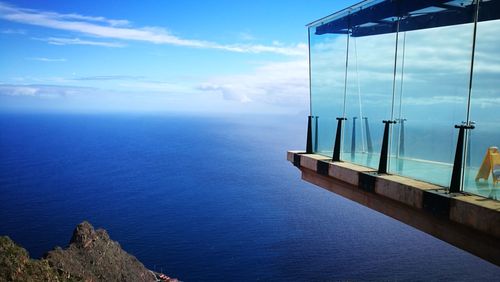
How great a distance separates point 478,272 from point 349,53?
51274mm

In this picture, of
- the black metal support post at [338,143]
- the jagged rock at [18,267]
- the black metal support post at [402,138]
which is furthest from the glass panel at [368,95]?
the jagged rock at [18,267]

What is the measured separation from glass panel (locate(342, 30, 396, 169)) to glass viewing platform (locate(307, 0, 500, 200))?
0.06 feet

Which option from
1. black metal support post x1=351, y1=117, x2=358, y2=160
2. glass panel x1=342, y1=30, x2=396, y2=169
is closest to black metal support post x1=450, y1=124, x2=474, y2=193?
glass panel x1=342, y1=30, x2=396, y2=169

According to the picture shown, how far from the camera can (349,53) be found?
920 cm

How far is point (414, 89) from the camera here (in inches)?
279

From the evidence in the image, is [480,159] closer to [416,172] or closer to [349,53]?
[416,172]

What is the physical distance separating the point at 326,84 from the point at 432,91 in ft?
12.3

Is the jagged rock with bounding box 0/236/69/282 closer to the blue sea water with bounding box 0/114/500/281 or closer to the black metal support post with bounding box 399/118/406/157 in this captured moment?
the blue sea water with bounding box 0/114/500/281

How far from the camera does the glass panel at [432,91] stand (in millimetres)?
5988

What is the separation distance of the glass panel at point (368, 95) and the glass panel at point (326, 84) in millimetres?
411

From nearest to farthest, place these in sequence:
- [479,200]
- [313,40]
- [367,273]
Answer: [479,200] → [313,40] → [367,273]

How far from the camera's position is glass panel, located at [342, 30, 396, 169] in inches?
308

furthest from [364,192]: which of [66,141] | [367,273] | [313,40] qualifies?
[66,141]

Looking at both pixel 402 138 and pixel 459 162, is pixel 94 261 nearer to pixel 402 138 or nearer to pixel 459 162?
pixel 402 138
